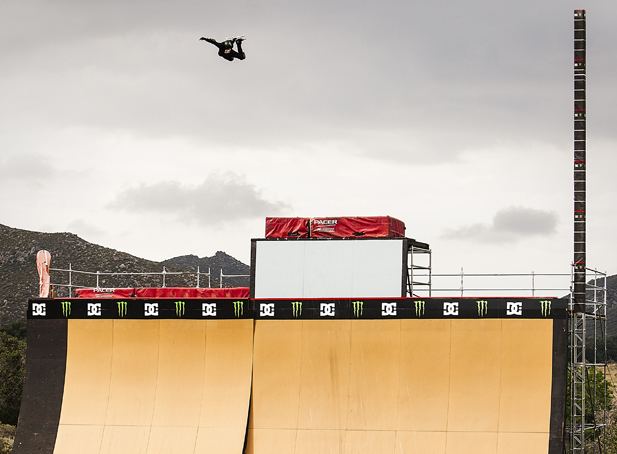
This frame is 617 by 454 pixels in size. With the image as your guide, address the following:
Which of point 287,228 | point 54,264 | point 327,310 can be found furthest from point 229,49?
point 54,264

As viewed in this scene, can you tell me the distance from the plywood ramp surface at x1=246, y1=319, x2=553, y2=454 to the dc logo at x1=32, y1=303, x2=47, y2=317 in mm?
9998

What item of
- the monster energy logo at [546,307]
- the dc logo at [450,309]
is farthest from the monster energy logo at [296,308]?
the monster energy logo at [546,307]

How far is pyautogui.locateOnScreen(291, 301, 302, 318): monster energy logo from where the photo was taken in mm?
45344

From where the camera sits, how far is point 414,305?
1735 inches

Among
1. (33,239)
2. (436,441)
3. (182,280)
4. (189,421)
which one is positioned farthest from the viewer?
(33,239)

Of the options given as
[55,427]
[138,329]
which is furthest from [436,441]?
[55,427]

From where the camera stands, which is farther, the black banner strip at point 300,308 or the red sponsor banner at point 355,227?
the red sponsor banner at point 355,227

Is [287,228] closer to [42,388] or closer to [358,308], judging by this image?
[358,308]

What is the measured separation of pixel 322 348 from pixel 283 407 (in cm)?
284

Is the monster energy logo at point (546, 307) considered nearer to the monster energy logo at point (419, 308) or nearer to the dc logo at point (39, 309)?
the monster energy logo at point (419, 308)

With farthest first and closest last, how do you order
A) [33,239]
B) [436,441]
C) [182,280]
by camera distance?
[33,239], [182,280], [436,441]

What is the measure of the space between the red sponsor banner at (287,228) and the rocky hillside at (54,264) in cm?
8877

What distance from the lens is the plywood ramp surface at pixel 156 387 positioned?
4534cm

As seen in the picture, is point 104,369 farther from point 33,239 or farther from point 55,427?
point 33,239
